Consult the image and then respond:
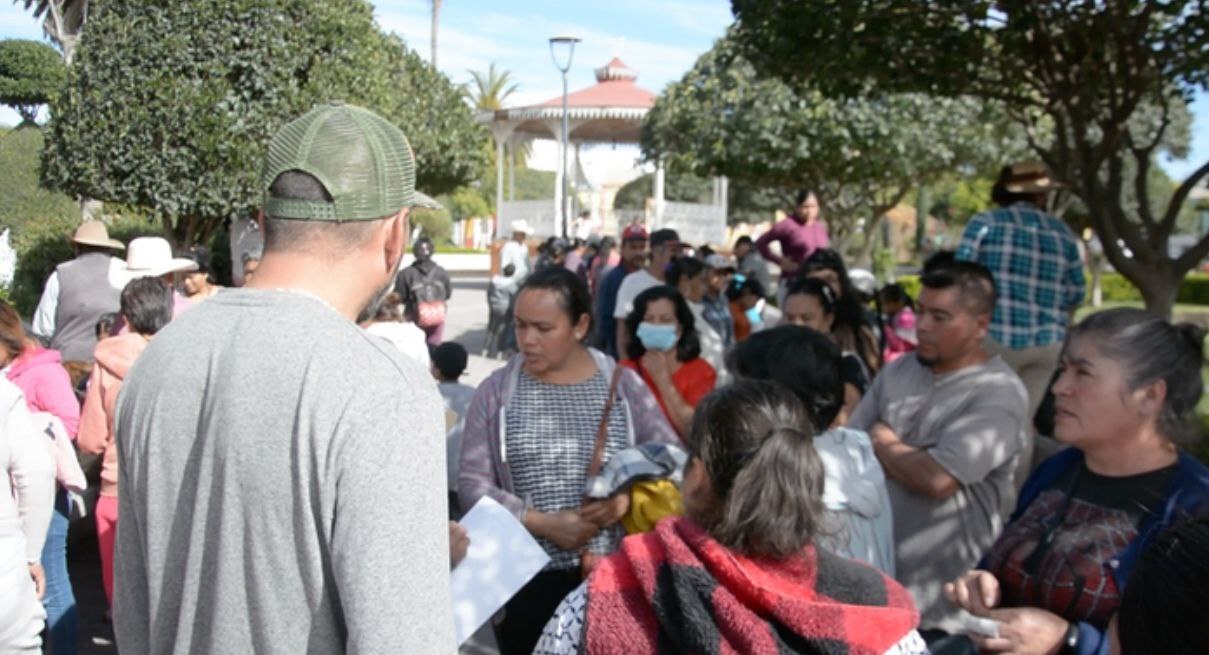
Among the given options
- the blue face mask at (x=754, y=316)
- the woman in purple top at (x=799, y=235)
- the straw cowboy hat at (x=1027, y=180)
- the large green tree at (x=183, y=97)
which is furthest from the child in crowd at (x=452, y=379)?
the large green tree at (x=183, y=97)

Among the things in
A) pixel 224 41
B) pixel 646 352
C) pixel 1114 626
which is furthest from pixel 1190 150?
pixel 1114 626

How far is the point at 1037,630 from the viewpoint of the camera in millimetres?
2516

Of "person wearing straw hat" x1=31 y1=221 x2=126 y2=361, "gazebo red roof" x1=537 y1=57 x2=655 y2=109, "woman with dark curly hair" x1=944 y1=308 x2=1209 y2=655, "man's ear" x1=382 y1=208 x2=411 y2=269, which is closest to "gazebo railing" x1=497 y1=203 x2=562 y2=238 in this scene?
"gazebo red roof" x1=537 y1=57 x2=655 y2=109

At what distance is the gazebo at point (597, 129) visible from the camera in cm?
2912

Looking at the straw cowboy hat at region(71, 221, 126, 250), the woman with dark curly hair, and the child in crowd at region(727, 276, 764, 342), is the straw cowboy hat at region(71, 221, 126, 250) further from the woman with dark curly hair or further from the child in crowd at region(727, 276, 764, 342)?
the woman with dark curly hair

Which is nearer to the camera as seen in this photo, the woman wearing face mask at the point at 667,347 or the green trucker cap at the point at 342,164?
the green trucker cap at the point at 342,164

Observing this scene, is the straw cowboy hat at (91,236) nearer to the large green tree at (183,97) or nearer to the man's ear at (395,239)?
the large green tree at (183,97)

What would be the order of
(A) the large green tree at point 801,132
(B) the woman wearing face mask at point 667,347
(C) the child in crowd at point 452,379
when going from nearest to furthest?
1. (B) the woman wearing face mask at point 667,347
2. (C) the child in crowd at point 452,379
3. (A) the large green tree at point 801,132

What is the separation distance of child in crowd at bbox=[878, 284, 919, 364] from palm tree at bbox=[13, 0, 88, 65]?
31.8 ft

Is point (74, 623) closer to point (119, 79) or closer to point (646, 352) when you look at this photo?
point (646, 352)

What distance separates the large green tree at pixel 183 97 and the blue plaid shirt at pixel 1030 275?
23.9 ft

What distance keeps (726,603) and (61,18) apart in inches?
556

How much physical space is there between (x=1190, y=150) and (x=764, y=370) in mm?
44010

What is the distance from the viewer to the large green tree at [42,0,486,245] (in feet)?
34.1
